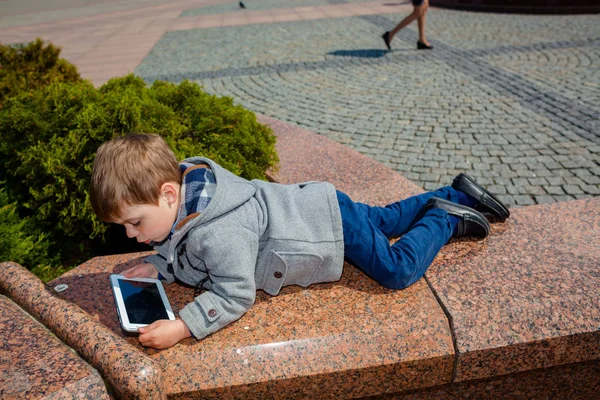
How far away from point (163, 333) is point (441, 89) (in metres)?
6.19

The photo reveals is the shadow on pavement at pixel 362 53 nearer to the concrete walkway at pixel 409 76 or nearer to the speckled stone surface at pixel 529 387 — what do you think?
the concrete walkway at pixel 409 76

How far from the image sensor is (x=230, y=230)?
2.28m

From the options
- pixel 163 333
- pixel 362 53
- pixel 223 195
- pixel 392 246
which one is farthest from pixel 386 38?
pixel 163 333

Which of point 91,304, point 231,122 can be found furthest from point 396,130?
point 91,304

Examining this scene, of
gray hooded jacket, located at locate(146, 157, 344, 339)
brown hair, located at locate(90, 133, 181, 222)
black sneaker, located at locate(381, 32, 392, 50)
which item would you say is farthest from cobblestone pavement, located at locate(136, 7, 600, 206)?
brown hair, located at locate(90, 133, 181, 222)

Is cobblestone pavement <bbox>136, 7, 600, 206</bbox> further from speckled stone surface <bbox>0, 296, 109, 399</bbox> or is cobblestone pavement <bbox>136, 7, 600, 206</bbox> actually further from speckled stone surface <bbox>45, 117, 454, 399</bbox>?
speckled stone surface <bbox>0, 296, 109, 399</bbox>

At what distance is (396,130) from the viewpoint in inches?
239

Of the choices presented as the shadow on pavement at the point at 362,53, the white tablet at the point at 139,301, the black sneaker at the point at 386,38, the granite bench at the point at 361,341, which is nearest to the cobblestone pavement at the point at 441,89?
the shadow on pavement at the point at 362,53

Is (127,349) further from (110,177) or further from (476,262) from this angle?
(476,262)

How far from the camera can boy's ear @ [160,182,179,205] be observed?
7.52 ft

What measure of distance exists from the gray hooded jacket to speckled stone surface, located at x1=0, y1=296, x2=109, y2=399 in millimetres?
482

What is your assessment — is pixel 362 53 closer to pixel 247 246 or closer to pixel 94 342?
pixel 247 246

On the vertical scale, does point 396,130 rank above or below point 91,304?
below

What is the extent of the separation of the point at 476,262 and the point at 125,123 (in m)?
2.44
